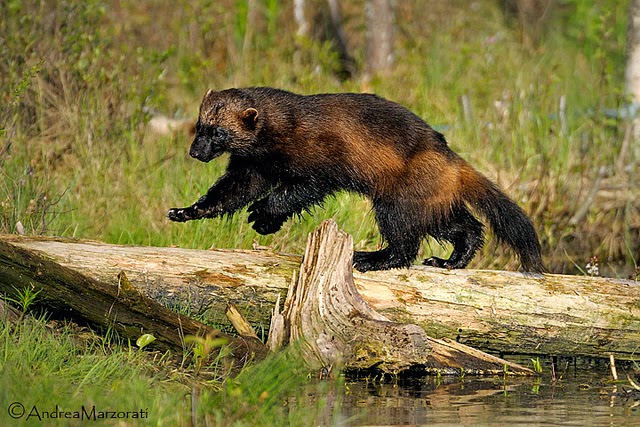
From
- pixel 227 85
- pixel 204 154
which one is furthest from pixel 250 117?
pixel 227 85

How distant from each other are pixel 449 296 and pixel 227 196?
5.50 ft

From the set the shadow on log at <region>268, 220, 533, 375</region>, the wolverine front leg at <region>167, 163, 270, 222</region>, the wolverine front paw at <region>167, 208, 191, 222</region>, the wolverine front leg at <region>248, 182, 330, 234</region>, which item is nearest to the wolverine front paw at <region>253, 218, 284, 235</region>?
the wolverine front leg at <region>248, 182, 330, 234</region>

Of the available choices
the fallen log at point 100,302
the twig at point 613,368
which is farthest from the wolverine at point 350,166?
the fallen log at point 100,302

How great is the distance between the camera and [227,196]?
668cm

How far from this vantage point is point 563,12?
1622cm

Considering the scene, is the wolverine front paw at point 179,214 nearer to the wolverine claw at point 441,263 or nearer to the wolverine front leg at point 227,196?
the wolverine front leg at point 227,196

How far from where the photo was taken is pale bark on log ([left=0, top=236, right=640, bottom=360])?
19.1 feet

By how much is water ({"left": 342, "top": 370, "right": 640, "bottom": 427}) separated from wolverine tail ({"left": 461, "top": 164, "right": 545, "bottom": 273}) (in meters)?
0.85

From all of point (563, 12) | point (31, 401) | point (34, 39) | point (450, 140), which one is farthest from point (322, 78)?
point (31, 401)

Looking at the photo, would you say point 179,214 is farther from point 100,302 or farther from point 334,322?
point 334,322

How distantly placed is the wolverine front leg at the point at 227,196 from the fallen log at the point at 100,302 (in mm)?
1191

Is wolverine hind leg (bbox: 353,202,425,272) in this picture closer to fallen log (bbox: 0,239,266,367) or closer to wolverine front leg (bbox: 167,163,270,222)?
wolverine front leg (bbox: 167,163,270,222)

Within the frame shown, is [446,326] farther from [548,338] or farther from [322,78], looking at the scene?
[322,78]

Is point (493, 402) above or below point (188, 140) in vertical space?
below
